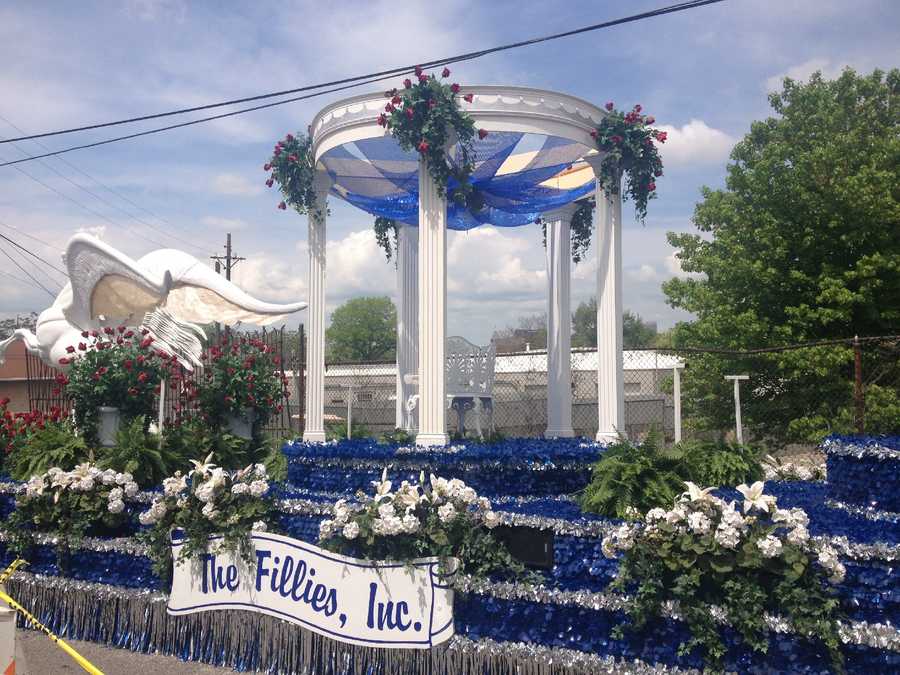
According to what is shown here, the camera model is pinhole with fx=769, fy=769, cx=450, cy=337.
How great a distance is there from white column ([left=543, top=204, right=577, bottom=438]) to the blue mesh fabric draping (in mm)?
313

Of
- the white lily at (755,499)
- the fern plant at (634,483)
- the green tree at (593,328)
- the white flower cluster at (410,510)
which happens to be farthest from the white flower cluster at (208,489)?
the green tree at (593,328)

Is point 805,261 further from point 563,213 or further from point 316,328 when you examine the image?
point 316,328

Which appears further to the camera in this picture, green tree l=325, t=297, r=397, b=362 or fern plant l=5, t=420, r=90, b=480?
green tree l=325, t=297, r=397, b=362

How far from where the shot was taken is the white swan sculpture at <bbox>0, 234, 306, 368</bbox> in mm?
8664

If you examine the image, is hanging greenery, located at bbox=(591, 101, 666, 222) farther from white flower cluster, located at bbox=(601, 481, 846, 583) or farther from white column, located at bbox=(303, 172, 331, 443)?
white flower cluster, located at bbox=(601, 481, 846, 583)

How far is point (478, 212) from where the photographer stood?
8.99 meters

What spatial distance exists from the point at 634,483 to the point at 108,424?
4924 millimetres

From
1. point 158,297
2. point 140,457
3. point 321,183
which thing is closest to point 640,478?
point 140,457

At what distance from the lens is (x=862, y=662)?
3480 millimetres

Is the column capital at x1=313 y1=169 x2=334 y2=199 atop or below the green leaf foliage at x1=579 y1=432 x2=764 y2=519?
atop

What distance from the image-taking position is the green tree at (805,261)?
12508 mm

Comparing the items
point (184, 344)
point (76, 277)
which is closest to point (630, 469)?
point (184, 344)

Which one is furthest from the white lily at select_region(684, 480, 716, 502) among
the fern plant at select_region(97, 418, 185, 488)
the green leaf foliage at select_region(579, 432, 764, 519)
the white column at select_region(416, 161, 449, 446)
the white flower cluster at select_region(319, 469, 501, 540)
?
the fern plant at select_region(97, 418, 185, 488)

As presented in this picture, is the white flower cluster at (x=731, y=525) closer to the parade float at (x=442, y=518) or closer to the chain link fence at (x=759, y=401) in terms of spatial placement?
the parade float at (x=442, y=518)
